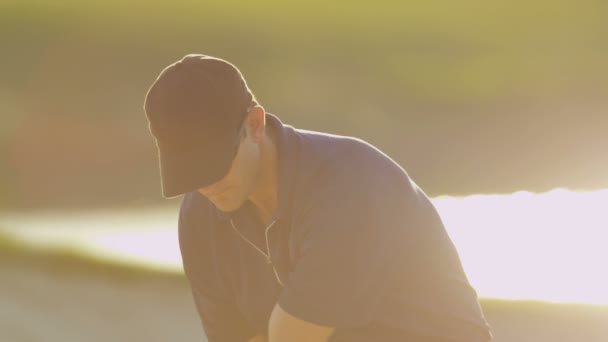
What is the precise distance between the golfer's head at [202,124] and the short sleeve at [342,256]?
0.17 metres

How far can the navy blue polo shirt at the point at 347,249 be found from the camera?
7.10 ft

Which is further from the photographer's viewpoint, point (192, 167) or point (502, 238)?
point (502, 238)

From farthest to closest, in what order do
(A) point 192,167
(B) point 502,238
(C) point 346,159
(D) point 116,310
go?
1. (B) point 502,238
2. (D) point 116,310
3. (C) point 346,159
4. (A) point 192,167

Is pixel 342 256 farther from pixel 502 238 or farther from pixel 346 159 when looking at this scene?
pixel 502 238

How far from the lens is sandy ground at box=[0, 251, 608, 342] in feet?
14.6

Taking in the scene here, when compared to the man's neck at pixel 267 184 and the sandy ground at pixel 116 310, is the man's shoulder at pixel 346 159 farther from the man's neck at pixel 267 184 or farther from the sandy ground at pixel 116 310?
the sandy ground at pixel 116 310

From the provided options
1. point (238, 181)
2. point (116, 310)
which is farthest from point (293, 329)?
point (116, 310)

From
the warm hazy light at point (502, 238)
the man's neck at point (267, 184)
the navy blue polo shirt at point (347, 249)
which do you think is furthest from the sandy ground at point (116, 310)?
the man's neck at point (267, 184)

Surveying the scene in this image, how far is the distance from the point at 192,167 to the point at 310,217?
9.0 inches

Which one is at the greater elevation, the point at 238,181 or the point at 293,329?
the point at 238,181

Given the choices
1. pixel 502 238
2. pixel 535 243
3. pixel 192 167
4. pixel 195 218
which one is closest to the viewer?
pixel 192 167

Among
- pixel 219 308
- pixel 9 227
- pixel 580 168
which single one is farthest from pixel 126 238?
pixel 219 308


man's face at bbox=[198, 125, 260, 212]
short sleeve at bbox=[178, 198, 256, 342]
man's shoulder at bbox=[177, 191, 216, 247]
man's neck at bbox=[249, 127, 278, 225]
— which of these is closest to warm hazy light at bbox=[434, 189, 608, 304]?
short sleeve at bbox=[178, 198, 256, 342]

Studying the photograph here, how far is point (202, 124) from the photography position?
2129 mm
